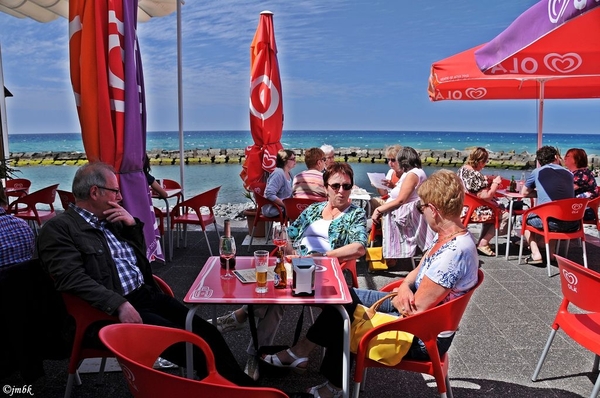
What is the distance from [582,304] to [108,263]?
2370 millimetres

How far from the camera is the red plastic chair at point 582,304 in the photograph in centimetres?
213

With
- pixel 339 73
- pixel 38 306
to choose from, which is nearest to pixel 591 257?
pixel 38 306

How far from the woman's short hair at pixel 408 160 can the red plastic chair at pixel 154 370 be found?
10.9 ft

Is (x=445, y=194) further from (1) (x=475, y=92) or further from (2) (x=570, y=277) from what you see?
(1) (x=475, y=92)

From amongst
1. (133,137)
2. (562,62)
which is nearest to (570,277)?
(562,62)

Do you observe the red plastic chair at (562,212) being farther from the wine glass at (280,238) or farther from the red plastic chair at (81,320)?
the red plastic chair at (81,320)

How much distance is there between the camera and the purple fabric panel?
3113 millimetres

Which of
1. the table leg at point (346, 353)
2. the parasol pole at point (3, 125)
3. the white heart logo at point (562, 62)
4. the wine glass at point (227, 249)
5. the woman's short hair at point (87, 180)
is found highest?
the white heart logo at point (562, 62)

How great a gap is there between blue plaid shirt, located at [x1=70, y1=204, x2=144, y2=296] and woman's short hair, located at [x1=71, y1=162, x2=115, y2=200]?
0.08m

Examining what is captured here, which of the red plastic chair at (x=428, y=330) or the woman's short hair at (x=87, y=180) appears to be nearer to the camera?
the red plastic chair at (x=428, y=330)

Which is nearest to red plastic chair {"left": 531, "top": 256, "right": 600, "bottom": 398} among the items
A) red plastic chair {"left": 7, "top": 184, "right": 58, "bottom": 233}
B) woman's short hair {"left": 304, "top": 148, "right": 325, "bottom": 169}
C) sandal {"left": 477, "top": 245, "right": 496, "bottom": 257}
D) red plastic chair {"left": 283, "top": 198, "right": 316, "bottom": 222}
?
red plastic chair {"left": 283, "top": 198, "right": 316, "bottom": 222}

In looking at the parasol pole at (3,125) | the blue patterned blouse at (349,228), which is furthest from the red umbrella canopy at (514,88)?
the parasol pole at (3,125)

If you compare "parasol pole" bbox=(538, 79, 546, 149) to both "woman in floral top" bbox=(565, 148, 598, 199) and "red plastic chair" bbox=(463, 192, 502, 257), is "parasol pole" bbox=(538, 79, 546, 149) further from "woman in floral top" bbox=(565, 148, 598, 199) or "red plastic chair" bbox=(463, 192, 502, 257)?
"red plastic chair" bbox=(463, 192, 502, 257)

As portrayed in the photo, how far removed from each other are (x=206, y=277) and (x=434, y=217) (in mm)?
1189
